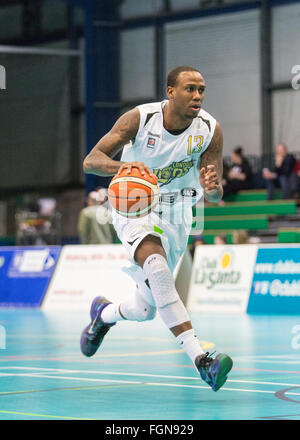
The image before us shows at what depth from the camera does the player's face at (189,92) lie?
25.3ft

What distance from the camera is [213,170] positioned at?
7484mm

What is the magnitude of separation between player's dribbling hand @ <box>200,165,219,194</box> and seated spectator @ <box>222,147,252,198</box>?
21.6 m

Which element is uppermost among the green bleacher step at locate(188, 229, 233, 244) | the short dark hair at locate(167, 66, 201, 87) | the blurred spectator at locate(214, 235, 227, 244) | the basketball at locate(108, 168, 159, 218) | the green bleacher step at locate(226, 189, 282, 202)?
the short dark hair at locate(167, 66, 201, 87)

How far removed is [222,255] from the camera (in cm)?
1808

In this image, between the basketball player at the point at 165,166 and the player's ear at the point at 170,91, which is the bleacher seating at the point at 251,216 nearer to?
the basketball player at the point at 165,166

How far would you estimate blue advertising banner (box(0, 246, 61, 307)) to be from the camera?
67.2 ft

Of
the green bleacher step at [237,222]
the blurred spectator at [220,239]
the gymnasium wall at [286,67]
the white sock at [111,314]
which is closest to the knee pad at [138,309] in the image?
the white sock at [111,314]

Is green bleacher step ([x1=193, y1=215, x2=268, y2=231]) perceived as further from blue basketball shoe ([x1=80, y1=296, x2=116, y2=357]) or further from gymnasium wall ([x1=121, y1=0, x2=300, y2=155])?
blue basketball shoe ([x1=80, y1=296, x2=116, y2=357])

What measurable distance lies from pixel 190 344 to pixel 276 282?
10011 mm

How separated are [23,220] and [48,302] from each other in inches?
584

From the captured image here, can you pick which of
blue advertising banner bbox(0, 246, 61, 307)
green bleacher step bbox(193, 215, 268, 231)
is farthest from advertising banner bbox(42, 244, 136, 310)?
green bleacher step bbox(193, 215, 268, 231)

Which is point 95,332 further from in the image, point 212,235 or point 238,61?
point 238,61

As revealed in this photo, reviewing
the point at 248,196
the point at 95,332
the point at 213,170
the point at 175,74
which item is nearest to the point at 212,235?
the point at 248,196
